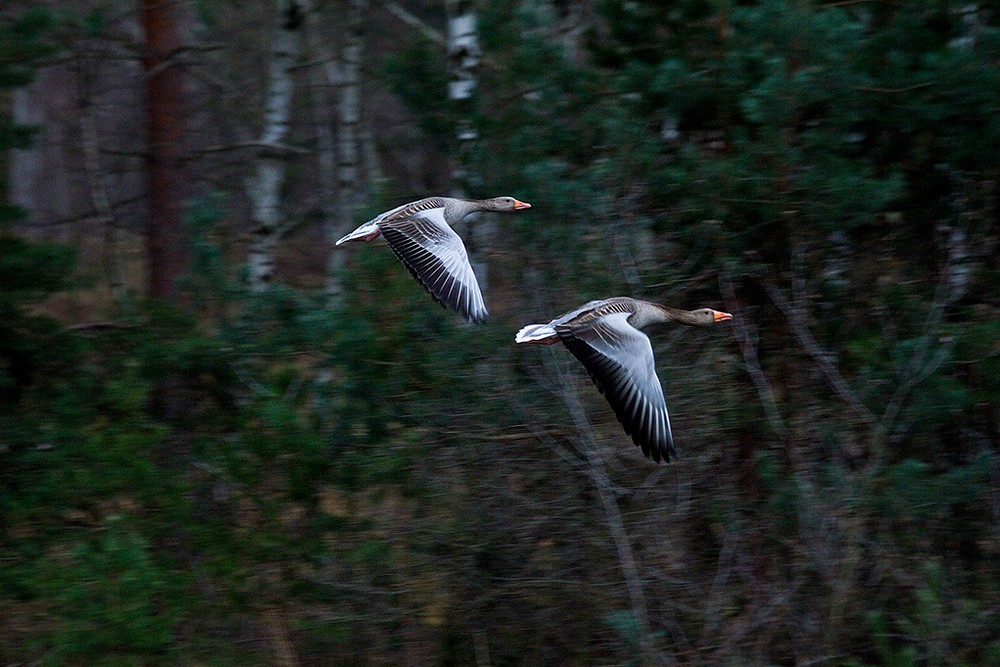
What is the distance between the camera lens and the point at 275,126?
1048 cm

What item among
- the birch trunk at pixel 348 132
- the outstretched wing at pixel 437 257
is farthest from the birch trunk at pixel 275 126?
the outstretched wing at pixel 437 257

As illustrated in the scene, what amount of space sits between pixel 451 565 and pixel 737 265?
8.13ft

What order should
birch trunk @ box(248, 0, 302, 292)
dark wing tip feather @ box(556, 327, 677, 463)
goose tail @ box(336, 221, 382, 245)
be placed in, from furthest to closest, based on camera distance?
1. birch trunk @ box(248, 0, 302, 292)
2. goose tail @ box(336, 221, 382, 245)
3. dark wing tip feather @ box(556, 327, 677, 463)

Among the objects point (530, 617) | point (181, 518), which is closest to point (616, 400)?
point (530, 617)

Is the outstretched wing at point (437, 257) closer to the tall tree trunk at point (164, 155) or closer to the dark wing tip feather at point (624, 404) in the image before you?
the dark wing tip feather at point (624, 404)

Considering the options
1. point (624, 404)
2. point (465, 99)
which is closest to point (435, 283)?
point (624, 404)

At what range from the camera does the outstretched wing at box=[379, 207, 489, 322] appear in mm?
5938

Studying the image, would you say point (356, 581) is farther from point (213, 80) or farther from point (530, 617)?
point (213, 80)

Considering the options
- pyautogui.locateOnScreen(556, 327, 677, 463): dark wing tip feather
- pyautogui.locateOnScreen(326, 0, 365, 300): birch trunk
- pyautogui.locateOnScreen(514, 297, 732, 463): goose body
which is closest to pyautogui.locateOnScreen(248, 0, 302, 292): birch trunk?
pyautogui.locateOnScreen(326, 0, 365, 300): birch trunk

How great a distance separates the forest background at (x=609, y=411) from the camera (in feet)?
21.5

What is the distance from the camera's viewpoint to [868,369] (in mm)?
6750

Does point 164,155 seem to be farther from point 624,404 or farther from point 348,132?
point 624,404

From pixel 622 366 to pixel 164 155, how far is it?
5341mm

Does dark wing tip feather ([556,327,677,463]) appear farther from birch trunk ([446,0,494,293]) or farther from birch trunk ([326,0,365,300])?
birch trunk ([326,0,365,300])
